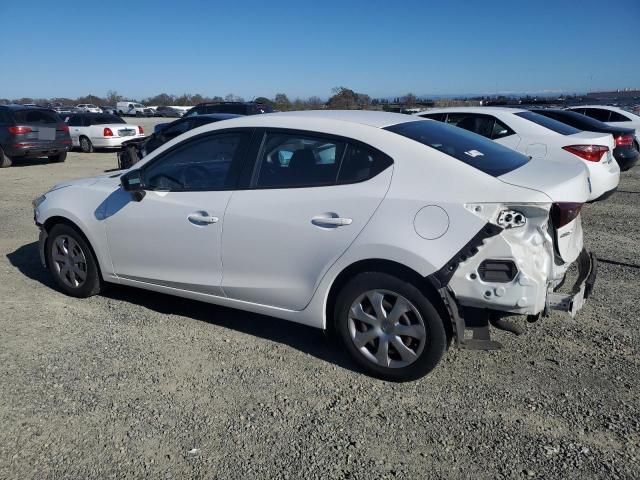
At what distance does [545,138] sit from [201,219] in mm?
5983

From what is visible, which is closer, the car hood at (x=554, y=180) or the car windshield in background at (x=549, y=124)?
the car hood at (x=554, y=180)

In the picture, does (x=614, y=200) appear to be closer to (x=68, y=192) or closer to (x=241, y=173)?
(x=241, y=173)

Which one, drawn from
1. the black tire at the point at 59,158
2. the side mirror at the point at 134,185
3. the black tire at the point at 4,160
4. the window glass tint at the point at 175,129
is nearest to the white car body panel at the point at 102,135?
the black tire at the point at 59,158

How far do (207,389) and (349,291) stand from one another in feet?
3.53

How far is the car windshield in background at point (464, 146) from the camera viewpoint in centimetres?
357

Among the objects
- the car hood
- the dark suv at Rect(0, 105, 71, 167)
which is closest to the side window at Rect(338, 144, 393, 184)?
the car hood

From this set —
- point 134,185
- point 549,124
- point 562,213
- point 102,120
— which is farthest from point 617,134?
point 102,120

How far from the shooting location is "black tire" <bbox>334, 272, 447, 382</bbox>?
3.35 metres

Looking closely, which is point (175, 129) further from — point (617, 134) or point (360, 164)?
point (360, 164)

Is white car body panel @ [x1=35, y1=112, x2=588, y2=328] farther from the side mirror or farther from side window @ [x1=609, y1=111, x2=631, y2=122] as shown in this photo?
side window @ [x1=609, y1=111, x2=631, y2=122]

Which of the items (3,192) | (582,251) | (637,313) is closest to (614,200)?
(637,313)

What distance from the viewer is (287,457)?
2883 mm

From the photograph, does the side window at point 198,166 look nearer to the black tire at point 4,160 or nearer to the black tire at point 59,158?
the black tire at point 4,160

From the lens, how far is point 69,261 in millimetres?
5043
